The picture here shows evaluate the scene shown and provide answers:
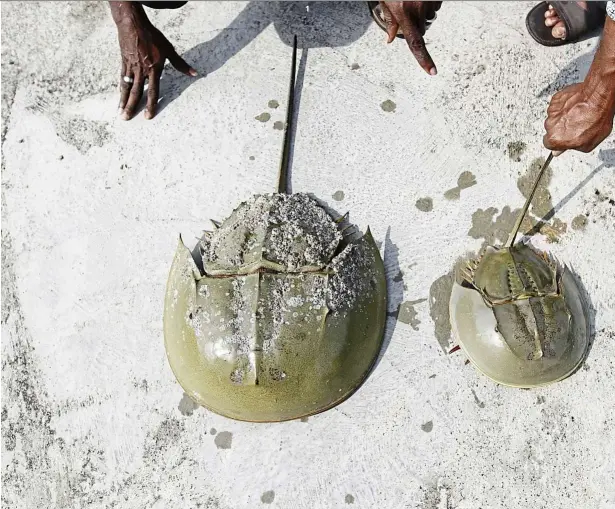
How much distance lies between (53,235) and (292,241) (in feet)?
5.09

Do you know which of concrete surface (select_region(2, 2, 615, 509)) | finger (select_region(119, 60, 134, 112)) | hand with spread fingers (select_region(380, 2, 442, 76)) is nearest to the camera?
hand with spread fingers (select_region(380, 2, 442, 76))

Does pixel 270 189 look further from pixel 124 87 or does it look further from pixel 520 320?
pixel 520 320

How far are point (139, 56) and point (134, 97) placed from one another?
24 cm

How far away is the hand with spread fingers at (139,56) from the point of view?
275 centimetres

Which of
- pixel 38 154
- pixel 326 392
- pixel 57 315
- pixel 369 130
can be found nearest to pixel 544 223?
pixel 369 130

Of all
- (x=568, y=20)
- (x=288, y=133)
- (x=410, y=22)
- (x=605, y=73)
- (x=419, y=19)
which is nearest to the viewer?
(x=605, y=73)

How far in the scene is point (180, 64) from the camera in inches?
118

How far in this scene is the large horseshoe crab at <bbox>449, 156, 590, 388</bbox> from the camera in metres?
2.20

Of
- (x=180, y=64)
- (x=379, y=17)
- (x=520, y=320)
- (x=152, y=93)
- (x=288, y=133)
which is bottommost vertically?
(x=520, y=320)

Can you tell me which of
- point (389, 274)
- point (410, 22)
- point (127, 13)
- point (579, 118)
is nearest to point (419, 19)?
point (410, 22)

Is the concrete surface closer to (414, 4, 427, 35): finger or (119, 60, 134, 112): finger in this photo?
(119, 60, 134, 112): finger

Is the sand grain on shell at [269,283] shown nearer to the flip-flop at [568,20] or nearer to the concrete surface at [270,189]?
the concrete surface at [270,189]

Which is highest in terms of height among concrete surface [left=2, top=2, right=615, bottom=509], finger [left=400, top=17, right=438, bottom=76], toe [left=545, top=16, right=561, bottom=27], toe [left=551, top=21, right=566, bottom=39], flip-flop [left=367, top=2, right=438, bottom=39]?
finger [left=400, top=17, right=438, bottom=76]

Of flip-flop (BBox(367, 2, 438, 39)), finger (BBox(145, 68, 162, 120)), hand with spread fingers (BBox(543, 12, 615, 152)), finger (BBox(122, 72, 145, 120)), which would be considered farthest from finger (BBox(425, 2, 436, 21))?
finger (BBox(122, 72, 145, 120))
